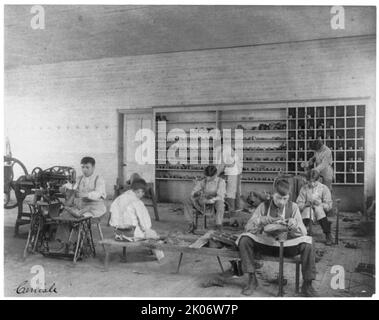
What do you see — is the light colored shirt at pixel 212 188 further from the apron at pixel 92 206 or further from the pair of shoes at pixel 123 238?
the pair of shoes at pixel 123 238

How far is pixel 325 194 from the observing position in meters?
5.03

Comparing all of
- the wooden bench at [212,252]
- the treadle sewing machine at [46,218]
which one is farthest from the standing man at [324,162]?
the treadle sewing machine at [46,218]

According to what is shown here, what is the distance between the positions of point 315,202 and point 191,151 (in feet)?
12.4

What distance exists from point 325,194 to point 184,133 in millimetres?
3957

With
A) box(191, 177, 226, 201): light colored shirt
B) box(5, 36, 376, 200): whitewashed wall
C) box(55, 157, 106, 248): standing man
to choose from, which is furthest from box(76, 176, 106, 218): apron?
box(5, 36, 376, 200): whitewashed wall

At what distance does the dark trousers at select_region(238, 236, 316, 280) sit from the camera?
3055 millimetres

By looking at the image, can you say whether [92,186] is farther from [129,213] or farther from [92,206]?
[129,213]

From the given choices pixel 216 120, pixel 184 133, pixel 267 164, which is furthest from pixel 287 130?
pixel 184 133

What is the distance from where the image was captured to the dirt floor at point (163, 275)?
324cm

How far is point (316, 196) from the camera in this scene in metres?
5.00

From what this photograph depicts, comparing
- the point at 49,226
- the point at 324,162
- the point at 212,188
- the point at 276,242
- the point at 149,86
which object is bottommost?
the point at 49,226

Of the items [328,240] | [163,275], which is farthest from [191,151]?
[163,275]

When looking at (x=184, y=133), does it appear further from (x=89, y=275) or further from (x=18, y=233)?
(x=89, y=275)

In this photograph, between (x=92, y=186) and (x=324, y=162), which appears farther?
(x=324, y=162)
